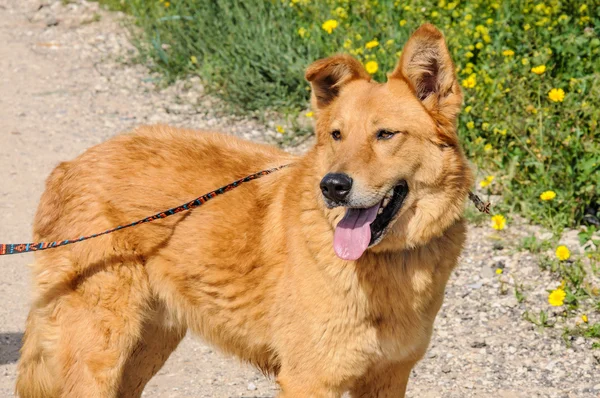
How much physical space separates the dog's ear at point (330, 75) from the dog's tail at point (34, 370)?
1767mm

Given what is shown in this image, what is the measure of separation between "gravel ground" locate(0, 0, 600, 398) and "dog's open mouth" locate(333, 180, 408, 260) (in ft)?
5.36

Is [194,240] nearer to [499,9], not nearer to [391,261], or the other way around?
[391,261]

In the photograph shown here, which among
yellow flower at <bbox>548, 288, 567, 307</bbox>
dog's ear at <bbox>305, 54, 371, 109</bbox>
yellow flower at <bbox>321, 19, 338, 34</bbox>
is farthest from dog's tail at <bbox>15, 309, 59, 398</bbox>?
yellow flower at <bbox>321, 19, 338, 34</bbox>

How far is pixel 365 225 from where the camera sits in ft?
12.5

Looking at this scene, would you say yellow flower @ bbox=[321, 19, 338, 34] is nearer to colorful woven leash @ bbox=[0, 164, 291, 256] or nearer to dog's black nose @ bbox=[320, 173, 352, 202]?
colorful woven leash @ bbox=[0, 164, 291, 256]

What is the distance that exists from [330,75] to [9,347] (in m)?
2.89

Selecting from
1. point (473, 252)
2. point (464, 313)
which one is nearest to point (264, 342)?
point (464, 313)

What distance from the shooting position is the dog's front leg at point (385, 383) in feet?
13.7

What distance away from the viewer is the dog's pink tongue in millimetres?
3789

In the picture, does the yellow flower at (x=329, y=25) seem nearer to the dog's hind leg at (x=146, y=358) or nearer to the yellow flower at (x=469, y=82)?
the yellow flower at (x=469, y=82)

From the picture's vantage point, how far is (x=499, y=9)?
25.6 feet

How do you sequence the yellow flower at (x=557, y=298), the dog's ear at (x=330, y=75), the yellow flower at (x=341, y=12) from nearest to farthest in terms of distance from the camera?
the dog's ear at (x=330, y=75), the yellow flower at (x=557, y=298), the yellow flower at (x=341, y=12)

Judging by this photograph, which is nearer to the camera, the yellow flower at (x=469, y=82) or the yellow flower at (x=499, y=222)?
the yellow flower at (x=499, y=222)

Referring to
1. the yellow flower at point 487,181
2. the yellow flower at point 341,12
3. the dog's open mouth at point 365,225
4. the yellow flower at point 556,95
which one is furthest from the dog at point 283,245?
the yellow flower at point 341,12
